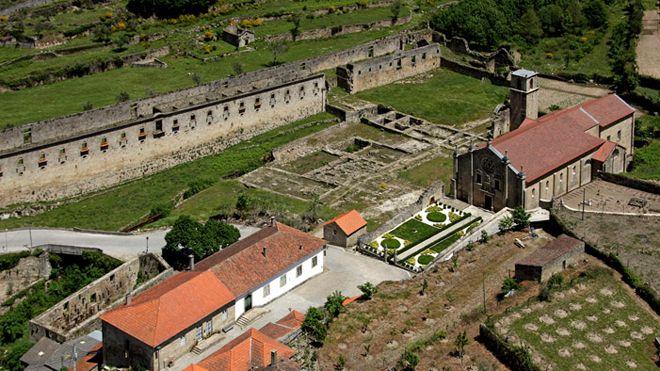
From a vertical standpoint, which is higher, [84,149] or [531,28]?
[531,28]

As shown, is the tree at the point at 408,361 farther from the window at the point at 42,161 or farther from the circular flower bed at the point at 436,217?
the window at the point at 42,161

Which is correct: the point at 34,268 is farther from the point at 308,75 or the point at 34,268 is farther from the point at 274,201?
the point at 308,75

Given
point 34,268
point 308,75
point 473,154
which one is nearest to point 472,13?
point 308,75

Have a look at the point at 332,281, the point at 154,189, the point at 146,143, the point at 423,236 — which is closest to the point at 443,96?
the point at 146,143

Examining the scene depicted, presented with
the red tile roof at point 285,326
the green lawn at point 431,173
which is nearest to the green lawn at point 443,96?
the green lawn at point 431,173

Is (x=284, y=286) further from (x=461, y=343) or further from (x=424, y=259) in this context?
(x=461, y=343)
